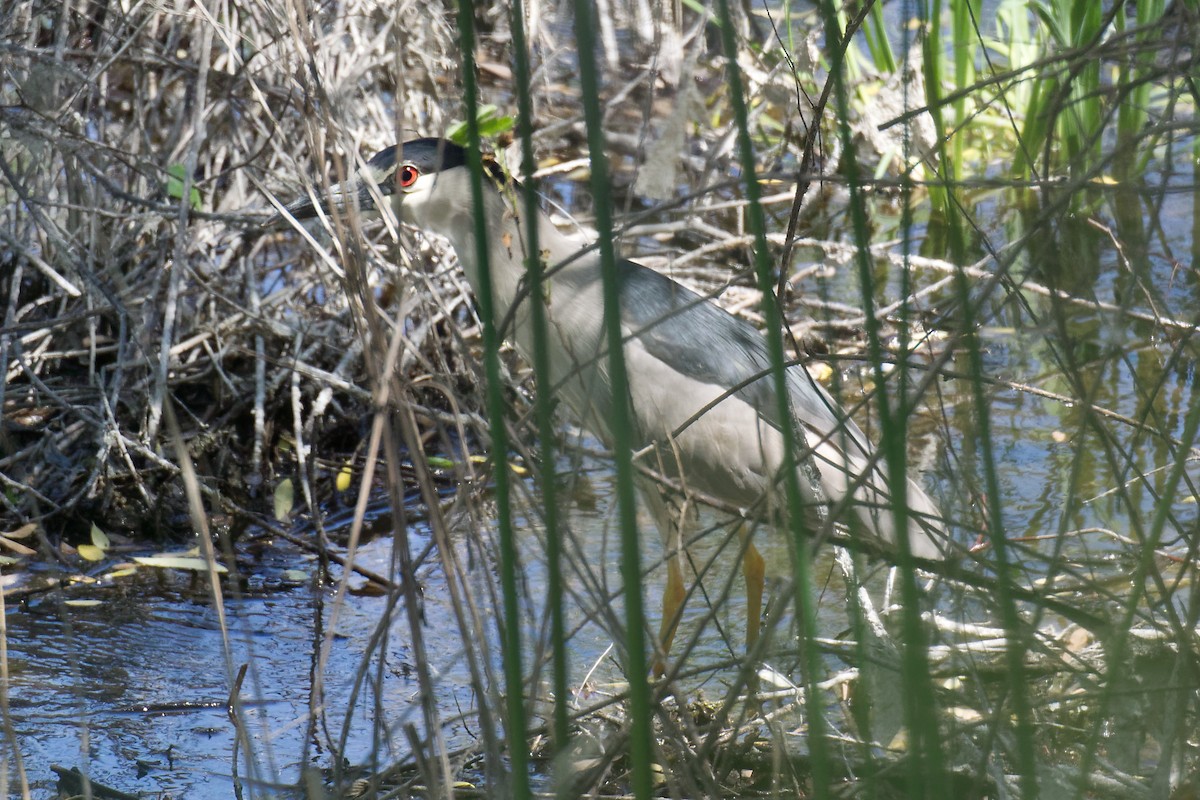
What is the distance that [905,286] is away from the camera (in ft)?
3.72

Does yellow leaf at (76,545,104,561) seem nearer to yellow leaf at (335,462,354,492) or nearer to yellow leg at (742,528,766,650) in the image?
yellow leaf at (335,462,354,492)

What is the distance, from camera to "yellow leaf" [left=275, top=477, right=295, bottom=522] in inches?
136

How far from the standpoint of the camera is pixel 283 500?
3.46 metres

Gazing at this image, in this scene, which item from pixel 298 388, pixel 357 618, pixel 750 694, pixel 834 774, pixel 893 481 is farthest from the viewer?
pixel 298 388

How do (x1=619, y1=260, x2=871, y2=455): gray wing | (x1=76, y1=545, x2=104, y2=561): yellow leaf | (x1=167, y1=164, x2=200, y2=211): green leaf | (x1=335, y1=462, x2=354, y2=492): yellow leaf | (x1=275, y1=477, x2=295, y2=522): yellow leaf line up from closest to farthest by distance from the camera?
(x1=619, y1=260, x2=871, y2=455): gray wing < (x1=76, y1=545, x2=104, y2=561): yellow leaf < (x1=167, y1=164, x2=200, y2=211): green leaf < (x1=275, y1=477, x2=295, y2=522): yellow leaf < (x1=335, y1=462, x2=354, y2=492): yellow leaf

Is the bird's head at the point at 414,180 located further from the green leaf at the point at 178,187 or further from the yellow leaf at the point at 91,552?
the yellow leaf at the point at 91,552

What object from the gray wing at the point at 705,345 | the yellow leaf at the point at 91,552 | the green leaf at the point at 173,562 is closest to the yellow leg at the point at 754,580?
the gray wing at the point at 705,345

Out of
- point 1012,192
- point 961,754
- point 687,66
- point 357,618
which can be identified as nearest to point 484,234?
point 687,66

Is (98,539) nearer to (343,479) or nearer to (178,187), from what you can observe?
(343,479)

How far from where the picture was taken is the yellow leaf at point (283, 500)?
3445mm

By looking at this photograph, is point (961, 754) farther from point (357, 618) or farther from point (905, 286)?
point (357, 618)

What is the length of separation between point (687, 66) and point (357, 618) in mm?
1680

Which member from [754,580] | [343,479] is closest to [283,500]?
[343,479]

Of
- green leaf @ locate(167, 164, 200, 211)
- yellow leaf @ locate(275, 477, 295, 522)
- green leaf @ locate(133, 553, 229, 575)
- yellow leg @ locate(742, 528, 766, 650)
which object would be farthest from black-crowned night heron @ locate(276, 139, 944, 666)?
green leaf @ locate(133, 553, 229, 575)
